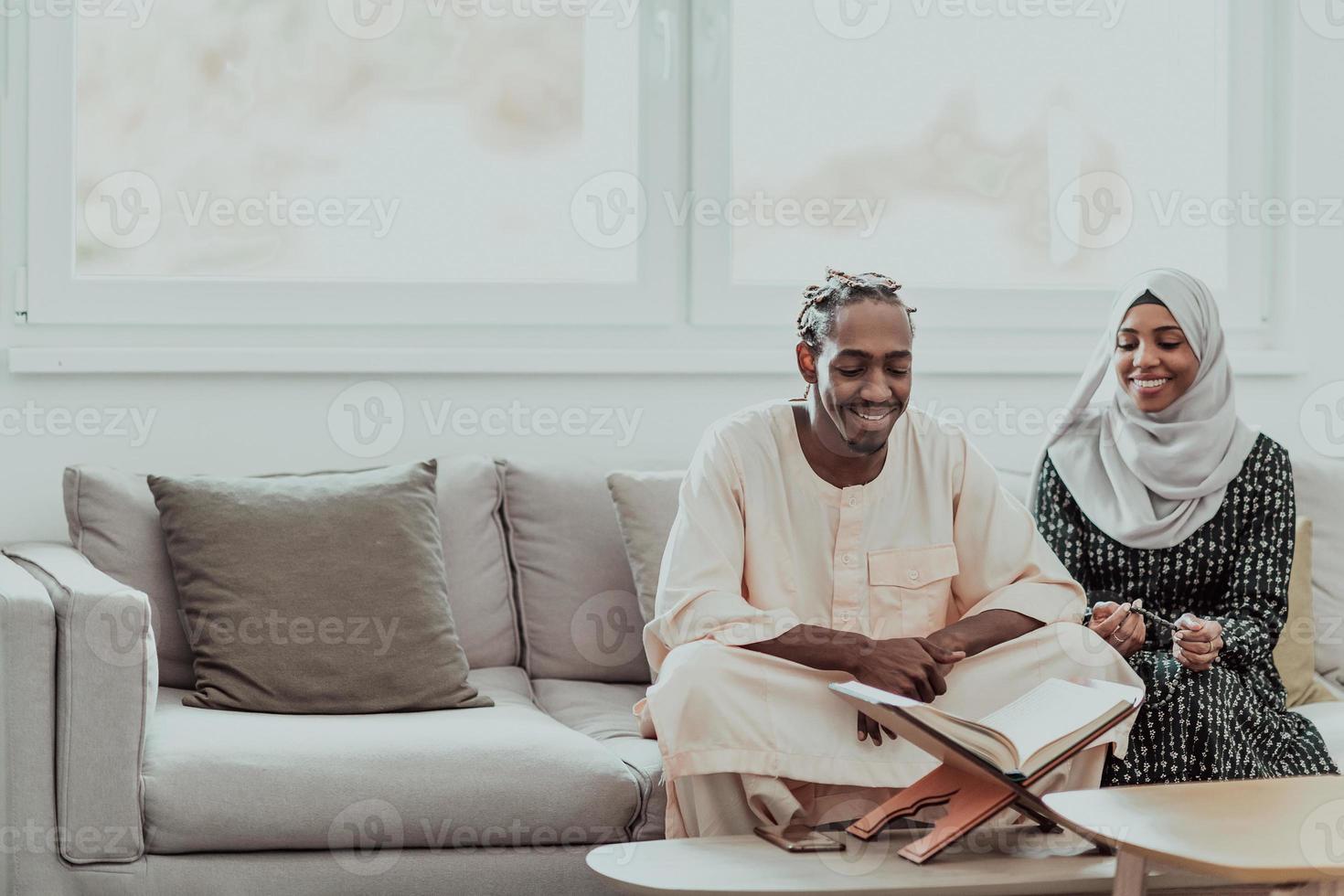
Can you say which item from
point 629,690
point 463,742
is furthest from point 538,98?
point 463,742

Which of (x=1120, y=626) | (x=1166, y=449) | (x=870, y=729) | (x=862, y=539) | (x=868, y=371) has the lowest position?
(x=870, y=729)

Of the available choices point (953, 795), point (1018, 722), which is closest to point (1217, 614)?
point (1018, 722)

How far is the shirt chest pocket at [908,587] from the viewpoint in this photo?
237cm

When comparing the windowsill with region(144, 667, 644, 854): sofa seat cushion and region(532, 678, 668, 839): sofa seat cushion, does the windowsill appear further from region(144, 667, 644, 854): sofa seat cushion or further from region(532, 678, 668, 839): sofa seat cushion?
region(144, 667, 644, 854): sofa seat cushion

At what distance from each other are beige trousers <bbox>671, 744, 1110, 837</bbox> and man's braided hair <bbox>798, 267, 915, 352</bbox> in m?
0.76

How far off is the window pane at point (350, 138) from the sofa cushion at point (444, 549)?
0.60 metres

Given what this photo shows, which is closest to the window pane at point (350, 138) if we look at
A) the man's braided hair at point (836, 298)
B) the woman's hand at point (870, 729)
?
the man's braided hair at point (836, 298)

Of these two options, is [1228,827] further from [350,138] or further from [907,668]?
[350,138]

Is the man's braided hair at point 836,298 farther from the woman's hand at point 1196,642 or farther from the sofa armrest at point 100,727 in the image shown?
the sofa armrest at point 100,727

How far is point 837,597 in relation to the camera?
7.77 feet

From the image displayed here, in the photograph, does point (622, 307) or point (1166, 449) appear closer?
point (1166, 449)

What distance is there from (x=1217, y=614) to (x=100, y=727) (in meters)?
1.97

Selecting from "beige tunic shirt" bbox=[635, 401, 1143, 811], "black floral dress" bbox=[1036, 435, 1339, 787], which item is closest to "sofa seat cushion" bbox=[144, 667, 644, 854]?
"beige tunic shirt" bbox=[635, 401, 1143, 811]

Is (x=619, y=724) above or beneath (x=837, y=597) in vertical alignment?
beneath
